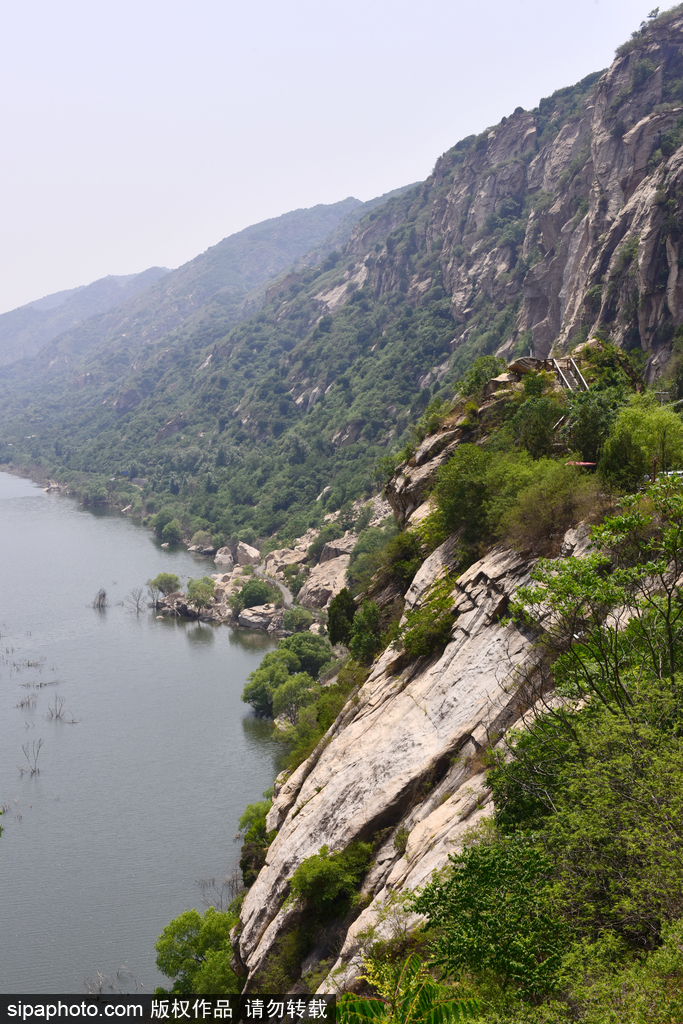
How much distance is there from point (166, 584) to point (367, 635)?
52.7 m

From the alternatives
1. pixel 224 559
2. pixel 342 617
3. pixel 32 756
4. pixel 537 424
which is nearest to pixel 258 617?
pixel 224 559

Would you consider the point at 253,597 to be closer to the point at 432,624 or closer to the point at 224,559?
the point at 224,559

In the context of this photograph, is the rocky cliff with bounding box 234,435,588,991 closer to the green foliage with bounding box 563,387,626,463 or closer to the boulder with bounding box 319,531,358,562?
the green foliage with bounding box 563,387,626,463

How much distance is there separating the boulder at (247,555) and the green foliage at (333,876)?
72.6 m

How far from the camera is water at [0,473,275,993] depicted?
97.2 feet

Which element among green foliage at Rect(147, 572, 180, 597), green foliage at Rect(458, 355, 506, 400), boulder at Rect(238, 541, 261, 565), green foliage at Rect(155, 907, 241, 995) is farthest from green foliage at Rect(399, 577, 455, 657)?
boulder at Rect(238, 541, 261, 565)

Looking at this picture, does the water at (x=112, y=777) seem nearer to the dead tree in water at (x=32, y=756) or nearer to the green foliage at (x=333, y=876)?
the dead tree in water at (x=32, y=756)

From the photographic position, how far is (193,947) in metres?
24.6

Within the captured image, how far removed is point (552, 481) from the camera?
62.6 ft

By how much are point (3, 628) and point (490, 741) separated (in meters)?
67.2

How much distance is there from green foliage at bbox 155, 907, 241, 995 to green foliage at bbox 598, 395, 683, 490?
2047 centimetres

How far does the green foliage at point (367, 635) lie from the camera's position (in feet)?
90.3

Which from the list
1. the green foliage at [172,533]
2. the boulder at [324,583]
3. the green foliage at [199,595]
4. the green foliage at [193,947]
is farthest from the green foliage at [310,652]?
the green foliage at [172,533]

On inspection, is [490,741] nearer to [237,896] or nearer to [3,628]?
[237,896]
